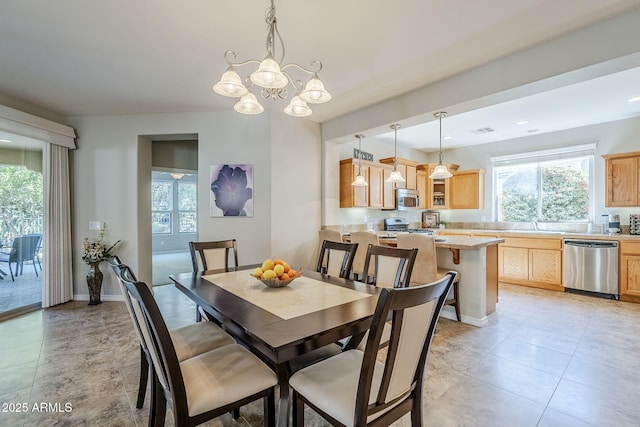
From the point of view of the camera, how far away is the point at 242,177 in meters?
4.09

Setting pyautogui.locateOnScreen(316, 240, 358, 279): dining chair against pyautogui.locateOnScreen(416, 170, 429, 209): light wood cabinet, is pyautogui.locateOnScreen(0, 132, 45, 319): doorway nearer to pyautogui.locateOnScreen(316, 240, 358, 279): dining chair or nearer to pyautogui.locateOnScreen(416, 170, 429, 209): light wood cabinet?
pyautogui.locateOnScreen(316, 240, 358, 279): dining chair

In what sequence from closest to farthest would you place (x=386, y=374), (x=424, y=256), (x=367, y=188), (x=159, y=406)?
(x=386, y=374) → (x=159, y=406) → (x=424, y=256) → (x=367, y=188)

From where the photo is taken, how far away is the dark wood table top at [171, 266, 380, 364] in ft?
3.90

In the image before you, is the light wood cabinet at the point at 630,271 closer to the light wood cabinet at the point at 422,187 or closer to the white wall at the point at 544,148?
the white wall at the point at 544,148

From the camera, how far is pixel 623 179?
443cm

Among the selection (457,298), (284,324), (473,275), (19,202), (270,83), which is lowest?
(457,298)

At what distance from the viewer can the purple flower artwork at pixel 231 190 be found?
408 centimetres

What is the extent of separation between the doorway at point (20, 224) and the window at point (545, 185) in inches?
305

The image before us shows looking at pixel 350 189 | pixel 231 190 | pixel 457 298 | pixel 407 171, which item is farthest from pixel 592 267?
pixel 231 190

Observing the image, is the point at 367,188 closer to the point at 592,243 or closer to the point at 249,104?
the point at 249,104

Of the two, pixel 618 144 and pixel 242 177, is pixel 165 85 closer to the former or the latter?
pixel 242 177

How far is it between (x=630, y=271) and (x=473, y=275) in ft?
8.55

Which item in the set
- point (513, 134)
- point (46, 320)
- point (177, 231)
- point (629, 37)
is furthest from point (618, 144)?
point (177, 231)

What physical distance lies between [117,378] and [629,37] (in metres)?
4.53
